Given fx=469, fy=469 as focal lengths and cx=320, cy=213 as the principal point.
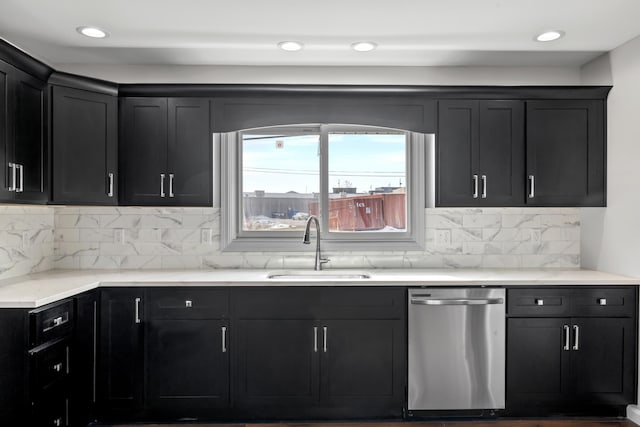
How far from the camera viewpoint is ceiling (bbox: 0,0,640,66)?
252 cm

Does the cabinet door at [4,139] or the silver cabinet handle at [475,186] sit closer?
the cabinet door at [4,139]

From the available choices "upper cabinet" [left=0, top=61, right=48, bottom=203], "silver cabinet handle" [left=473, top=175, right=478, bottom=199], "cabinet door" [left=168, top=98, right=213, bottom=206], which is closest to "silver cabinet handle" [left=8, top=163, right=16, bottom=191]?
"upper cabinet" [left=0, top=61, right=48, bottom=203]

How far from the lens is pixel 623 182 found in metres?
3.17

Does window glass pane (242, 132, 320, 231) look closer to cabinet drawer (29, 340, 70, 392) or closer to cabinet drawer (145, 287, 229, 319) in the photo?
cabinet drawer (145, 287, 229, 319)

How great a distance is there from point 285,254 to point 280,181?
0.59m

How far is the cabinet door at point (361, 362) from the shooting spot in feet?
9.93

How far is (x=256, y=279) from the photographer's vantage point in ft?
10.0

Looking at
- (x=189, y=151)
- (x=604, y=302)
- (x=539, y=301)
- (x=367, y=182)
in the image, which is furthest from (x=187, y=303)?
(x=604, y=302)

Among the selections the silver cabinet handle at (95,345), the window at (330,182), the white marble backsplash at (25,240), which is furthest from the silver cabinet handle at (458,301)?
the white marble backsplash at (25,240)

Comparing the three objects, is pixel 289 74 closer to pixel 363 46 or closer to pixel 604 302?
pixel 363 46

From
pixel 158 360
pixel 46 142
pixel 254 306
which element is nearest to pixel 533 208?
pixel 254 306

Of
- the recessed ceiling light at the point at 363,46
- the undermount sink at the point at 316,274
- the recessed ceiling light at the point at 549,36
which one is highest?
the recessed ceiling light at the point at 363,46

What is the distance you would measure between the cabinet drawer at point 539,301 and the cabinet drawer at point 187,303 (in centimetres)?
186

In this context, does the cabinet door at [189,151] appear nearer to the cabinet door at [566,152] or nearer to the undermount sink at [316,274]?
the undermount sink at [316,274]
